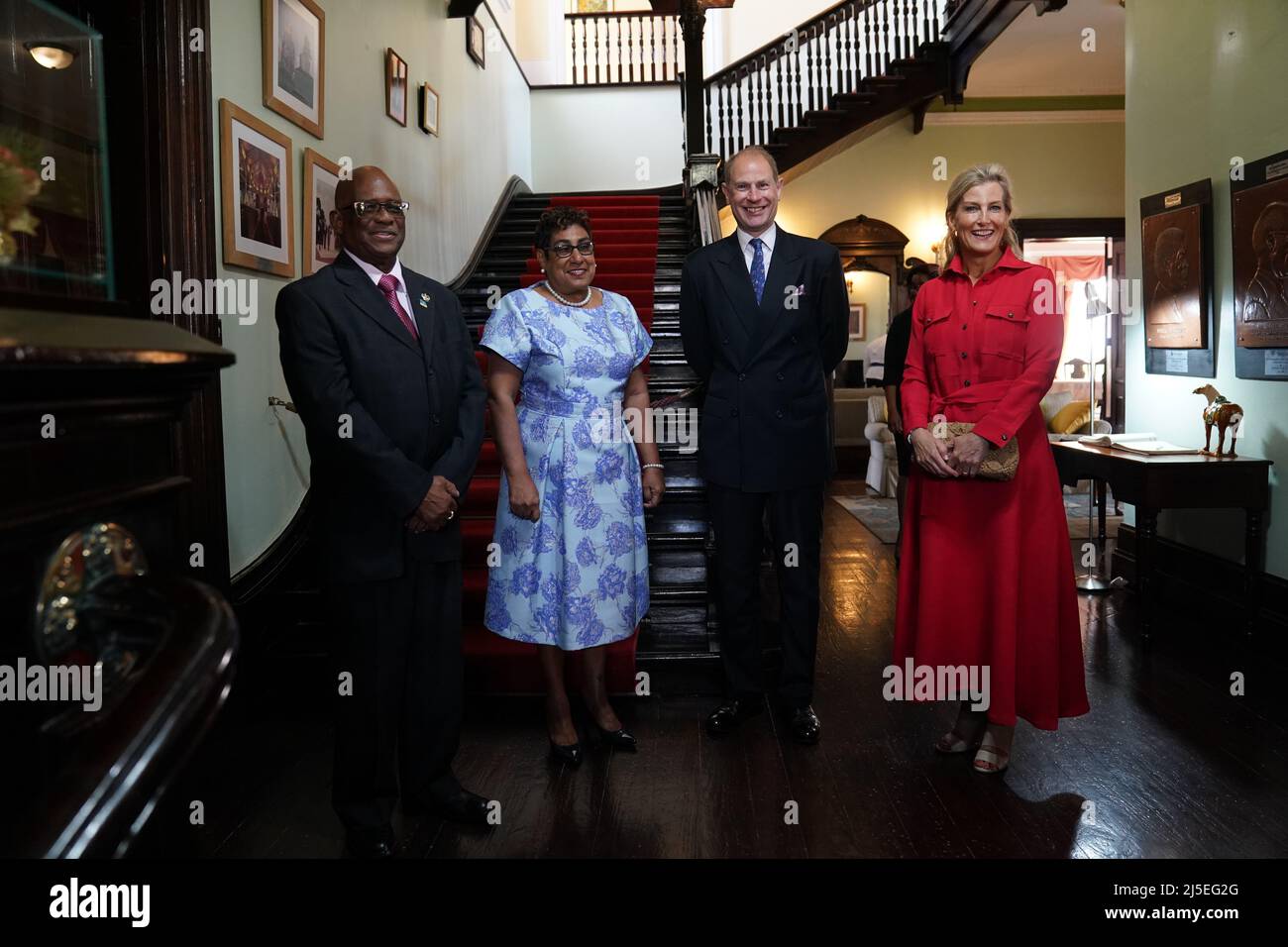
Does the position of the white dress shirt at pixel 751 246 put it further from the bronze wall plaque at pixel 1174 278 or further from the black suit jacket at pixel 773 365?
the bronze wall plaque at pixel 1174 278

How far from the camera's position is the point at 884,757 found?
2.86 m

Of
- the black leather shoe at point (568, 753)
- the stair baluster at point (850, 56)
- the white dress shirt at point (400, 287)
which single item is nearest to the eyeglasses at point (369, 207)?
the white dress shirt at point (400, 287)

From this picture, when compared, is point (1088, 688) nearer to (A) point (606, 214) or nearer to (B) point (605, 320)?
(B) point (605, 320)

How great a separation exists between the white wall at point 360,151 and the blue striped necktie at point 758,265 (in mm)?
1884

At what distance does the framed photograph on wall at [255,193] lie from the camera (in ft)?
11.2

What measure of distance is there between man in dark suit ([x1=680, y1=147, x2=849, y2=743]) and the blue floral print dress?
0.35 m

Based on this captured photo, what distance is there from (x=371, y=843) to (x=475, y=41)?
23.0ft

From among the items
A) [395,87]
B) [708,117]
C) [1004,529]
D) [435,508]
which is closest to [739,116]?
[708,117]

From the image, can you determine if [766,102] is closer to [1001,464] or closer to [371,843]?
[1001,464]

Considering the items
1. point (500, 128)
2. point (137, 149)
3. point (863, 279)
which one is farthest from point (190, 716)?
point (863, 279)

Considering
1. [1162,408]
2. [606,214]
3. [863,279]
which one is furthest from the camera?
[863,279]

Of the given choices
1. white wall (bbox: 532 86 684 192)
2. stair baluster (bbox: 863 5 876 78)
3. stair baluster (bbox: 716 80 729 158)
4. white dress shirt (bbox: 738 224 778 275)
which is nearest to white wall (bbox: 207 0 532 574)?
white wall (bbox: 532 86 684 192)

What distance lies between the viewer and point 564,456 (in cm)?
268
